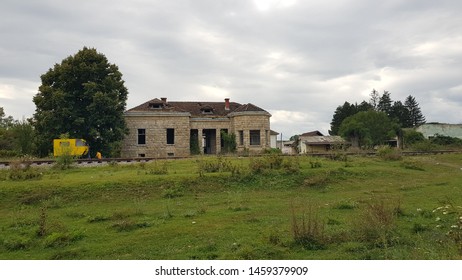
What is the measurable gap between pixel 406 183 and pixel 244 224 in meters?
9.89

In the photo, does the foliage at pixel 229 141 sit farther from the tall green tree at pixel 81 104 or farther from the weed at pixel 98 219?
the weed at pixel 98 219

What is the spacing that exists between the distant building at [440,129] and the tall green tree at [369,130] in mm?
6150

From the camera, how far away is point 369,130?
1989 inches

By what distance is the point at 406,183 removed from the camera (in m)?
16.2

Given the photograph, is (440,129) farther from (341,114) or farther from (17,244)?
(17,244)

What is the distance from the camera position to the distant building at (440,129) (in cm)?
5488

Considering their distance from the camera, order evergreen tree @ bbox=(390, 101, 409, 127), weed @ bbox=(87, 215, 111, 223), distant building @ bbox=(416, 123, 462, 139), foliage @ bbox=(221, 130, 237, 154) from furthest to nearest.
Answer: evergreen tree @ bbox=(390, 101, 409, 127) → distant building @ bbox=(416, 123, 462, 139) → foliage @ bbox=(221, 130, 237, 154) → weed @ bbox=(87, 215, 111, 223)

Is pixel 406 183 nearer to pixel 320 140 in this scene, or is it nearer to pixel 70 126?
pixel 70 126

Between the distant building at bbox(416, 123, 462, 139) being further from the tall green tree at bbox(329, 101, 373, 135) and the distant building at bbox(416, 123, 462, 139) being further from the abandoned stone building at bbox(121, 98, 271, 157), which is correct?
the abandoned stone building at bbox(121, 98, 271, 157)

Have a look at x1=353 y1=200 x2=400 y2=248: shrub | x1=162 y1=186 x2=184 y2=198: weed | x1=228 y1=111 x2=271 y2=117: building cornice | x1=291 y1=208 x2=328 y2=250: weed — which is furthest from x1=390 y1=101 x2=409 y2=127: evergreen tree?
Result: x1=291 y1=208 x2=328 y2=250: weed

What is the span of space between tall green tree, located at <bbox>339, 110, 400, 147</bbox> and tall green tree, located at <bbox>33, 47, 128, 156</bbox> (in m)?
29.6

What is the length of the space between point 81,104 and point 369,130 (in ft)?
114

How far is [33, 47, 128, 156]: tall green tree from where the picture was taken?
30.3m

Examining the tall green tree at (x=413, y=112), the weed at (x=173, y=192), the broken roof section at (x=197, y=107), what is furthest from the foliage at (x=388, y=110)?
the weed at (x=173, y=192)
